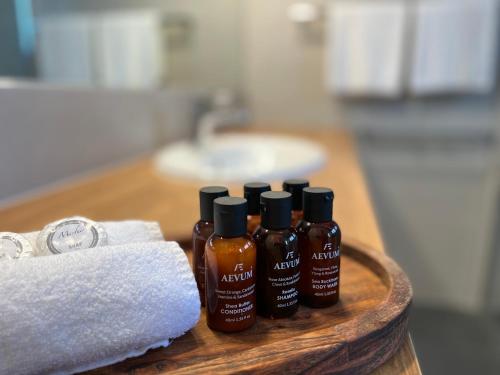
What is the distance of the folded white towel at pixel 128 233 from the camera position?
42cm

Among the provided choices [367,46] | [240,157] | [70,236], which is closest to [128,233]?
[70,236]

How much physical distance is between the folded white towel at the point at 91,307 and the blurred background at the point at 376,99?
0.70m

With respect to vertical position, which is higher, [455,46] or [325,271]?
[455,46]

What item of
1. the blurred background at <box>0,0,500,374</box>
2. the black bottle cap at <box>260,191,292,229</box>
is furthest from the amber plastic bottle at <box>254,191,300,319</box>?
the blurred background at <box>0,0,500,374</box>

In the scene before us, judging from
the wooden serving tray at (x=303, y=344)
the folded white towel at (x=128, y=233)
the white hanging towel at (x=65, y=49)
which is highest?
the white hanging towel at (x=65, y=49)

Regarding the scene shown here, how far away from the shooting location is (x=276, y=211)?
1.32 feet

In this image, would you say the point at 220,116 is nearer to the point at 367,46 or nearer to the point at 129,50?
the point at 129,50

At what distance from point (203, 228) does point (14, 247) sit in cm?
17

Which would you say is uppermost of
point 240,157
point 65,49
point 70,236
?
point 65,49

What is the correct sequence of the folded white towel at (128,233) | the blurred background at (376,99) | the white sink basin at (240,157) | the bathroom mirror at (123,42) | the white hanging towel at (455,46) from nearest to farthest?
1. the folded white towel at (128,233)
2. the bathroom mirror at (123,42)
3. the white sink basin at (240,157)
4. the blurred background at (376,99)
5. the white hanging towel at (455,46)

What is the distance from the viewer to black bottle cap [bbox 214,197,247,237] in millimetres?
383

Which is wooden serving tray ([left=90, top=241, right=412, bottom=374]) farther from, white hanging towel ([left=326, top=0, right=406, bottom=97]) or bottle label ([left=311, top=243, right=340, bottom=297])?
white hanging towel ([left=326, top=0, right=406, bottom=97])

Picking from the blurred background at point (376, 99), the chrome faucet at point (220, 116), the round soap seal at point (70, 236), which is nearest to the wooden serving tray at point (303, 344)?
the round soap seal at point (70, 236)

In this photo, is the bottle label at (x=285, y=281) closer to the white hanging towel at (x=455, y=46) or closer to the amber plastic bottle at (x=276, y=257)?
the amber plastic bottle at (x=276, y=257)
